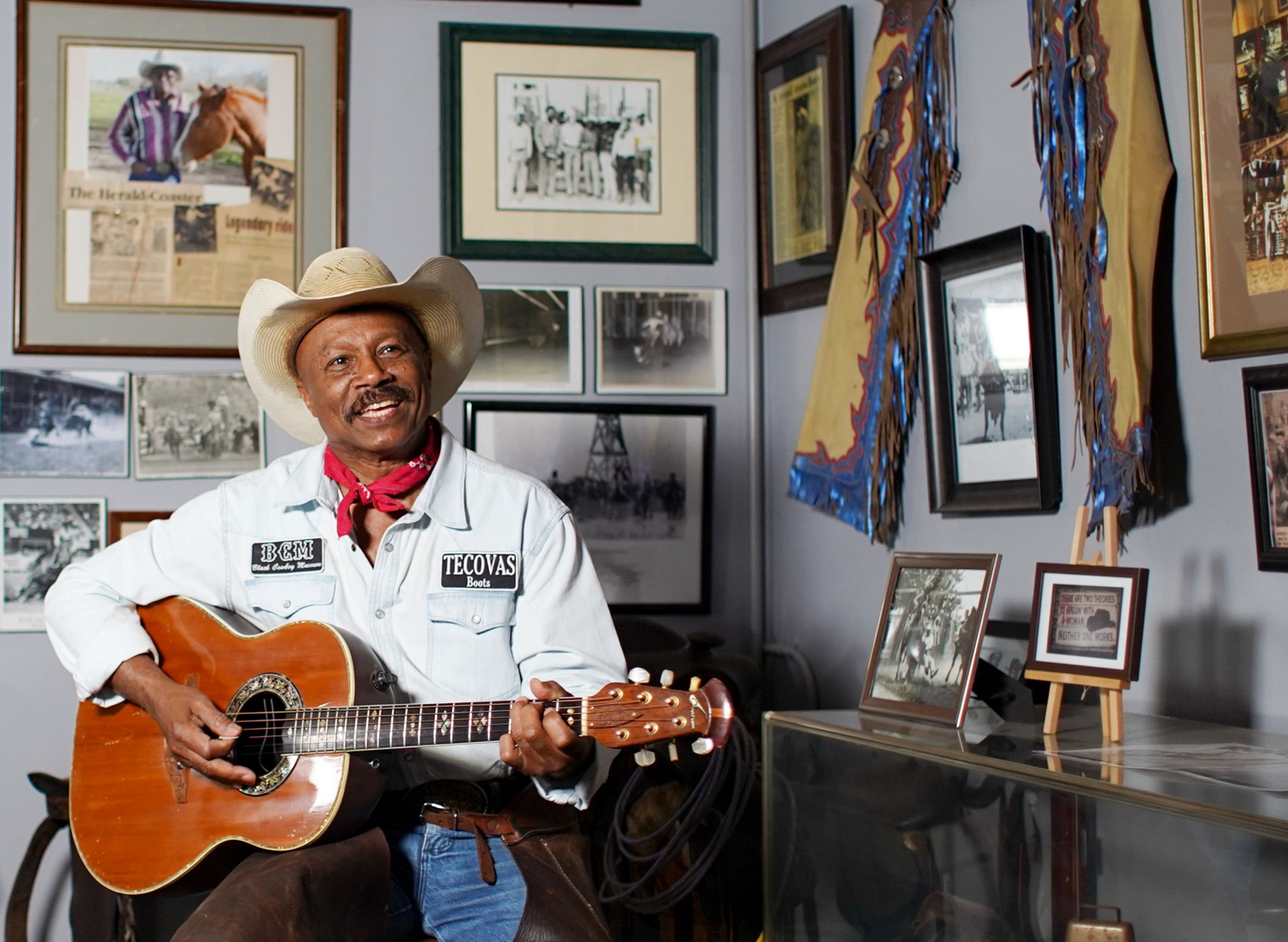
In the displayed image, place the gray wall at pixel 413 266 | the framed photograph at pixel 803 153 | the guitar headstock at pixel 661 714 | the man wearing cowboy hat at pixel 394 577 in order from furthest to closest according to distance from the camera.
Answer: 1. the gray wall at pixel 413 266
2. the framed photograph at pixel 803 153
3. the man wearing cowboy hat at pixel 394 577
4. the guitar headstock at pixel 661 714

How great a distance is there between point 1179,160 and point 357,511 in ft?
5.02

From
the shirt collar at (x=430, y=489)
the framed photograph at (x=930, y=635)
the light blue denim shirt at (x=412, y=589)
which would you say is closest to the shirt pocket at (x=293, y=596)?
the light blue denim shirt at (x=412, y=589)

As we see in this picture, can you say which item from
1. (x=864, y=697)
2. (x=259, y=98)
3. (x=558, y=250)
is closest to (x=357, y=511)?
(x=864, y=697)

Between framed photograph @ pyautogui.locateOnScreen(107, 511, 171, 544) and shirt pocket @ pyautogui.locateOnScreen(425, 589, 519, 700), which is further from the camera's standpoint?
framed photograph @ pyautogui.locateOnScreen(107, 511, 171, 544)

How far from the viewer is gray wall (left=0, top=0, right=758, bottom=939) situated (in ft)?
10.6

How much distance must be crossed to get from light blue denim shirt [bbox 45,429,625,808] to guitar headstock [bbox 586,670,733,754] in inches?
8.9

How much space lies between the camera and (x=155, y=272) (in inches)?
132

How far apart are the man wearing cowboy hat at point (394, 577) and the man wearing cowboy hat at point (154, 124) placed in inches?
45.8

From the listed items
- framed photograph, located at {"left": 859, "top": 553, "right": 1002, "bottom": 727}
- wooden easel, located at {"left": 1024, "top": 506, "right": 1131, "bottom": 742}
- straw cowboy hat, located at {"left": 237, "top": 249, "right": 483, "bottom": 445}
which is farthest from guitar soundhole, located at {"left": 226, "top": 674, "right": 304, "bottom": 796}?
wooden easel, located at {"left": 1024, "top": 506, "right": 1131, "bottom": 742}

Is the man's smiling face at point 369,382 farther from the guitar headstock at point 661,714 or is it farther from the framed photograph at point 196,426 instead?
the framed photograph at point 196,426

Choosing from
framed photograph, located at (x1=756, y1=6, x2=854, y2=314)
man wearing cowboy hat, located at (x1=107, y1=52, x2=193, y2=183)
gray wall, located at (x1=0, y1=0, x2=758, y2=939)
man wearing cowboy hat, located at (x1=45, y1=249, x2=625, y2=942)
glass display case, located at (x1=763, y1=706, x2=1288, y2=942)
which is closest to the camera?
glass display case, located at (x1=763, y1=706, x2=1288, y2=942)

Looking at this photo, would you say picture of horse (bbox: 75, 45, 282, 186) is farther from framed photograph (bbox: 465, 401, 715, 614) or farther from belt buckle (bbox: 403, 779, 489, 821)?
belt buckle (bbox: 403, 779, 489, 821)

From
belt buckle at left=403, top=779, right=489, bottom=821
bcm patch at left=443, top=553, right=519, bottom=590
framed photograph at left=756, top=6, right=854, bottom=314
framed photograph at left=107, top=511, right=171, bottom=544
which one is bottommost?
belt buckle at left=403, top=779, right=489, bottom=821

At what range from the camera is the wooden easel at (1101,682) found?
1.87 meters
